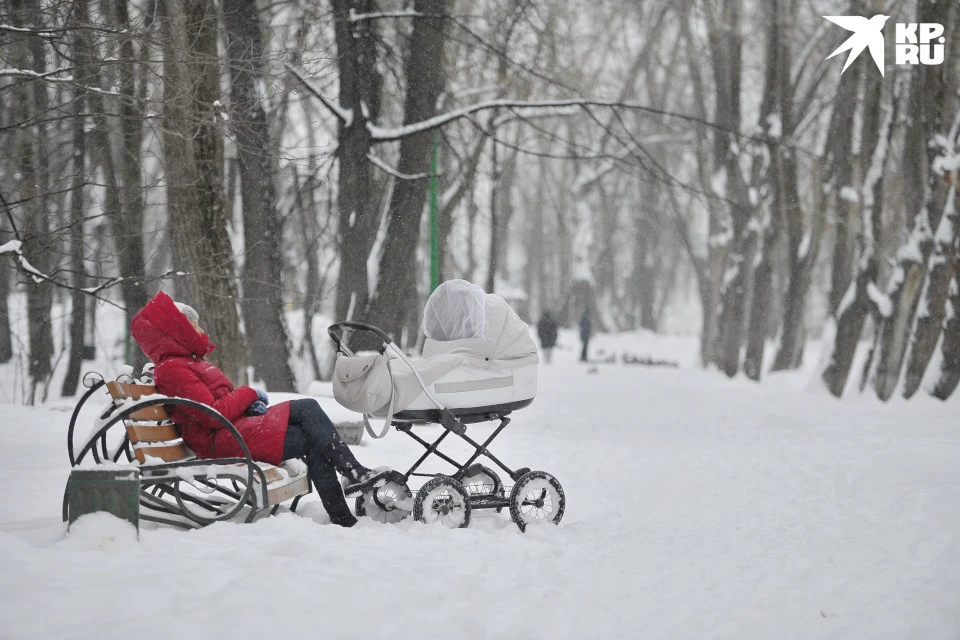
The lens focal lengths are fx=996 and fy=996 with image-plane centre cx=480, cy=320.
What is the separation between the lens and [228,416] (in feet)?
18.5

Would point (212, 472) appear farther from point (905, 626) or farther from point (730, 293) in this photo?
point (730, 293)

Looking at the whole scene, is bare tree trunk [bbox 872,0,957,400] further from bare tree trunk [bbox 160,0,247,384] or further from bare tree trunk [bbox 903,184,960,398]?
bare tree trunk [bbox 160,0,247,384]

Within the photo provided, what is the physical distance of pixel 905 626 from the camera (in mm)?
4496

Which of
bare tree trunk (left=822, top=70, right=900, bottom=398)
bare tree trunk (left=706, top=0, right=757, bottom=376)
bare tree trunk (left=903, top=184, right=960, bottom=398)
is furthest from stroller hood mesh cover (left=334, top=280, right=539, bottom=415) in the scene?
bare tree trunk (left=706, top=0, right=757, bottom=376)

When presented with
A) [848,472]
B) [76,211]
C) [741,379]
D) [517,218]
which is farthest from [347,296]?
[517,218]

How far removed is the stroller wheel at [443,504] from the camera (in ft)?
19.9

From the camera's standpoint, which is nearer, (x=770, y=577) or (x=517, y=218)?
(x=770, y=577)

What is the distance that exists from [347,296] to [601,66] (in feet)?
65.8

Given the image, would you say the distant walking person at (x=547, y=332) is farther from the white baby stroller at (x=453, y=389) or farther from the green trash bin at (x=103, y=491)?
the green trash bin at (x=103, y=491)

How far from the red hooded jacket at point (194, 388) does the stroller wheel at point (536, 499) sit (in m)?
1.52

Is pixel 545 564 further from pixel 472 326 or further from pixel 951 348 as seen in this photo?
pixel 951 348

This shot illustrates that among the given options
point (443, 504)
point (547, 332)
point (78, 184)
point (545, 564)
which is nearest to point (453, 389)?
point (443, 504)

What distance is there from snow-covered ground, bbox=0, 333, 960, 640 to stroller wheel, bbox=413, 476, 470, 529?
Result: 0.51ft

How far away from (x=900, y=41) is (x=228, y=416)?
55.2 feet
